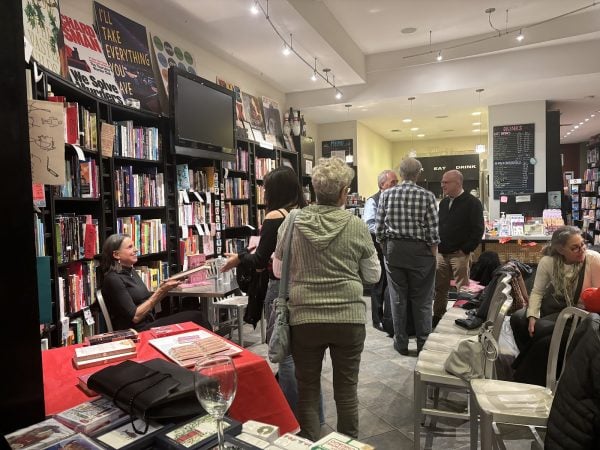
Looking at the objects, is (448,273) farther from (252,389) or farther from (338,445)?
(338,445)

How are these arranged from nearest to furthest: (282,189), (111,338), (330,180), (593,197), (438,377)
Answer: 1. (111,338)
2. (330,180)
3. (438,377)
4. (282,189)
5. (593,197)

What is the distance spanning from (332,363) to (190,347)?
0.68 metres

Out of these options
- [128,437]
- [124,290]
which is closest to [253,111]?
[124,290]

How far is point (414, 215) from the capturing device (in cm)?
366

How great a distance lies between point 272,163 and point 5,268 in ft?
17.9

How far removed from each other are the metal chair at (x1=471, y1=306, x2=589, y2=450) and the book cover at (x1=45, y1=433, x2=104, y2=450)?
1.57 meters

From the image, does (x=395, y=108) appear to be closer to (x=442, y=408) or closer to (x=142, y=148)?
(x=142, y=148)

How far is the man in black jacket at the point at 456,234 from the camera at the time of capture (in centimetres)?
430

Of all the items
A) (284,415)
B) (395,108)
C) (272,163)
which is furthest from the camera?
(395,108)

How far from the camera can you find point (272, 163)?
21.3 ft

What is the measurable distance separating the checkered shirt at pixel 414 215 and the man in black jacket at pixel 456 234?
2.67ft

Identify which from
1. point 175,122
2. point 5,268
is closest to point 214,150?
point 175,122

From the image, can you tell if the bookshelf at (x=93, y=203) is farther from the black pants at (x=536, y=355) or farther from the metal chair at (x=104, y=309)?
the black pants at (x=536, y=355)

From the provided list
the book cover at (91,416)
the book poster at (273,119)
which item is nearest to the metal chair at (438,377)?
the book cover at (91,416)
